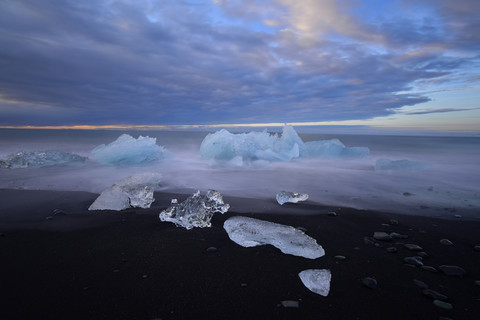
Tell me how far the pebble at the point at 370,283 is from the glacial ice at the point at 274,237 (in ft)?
1.56

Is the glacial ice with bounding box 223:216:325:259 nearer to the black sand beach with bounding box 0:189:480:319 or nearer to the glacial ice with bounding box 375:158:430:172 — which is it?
the black sand beach with bounding box 0:189:480:319

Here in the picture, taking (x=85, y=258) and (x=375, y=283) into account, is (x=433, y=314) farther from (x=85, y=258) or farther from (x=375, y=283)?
(x=85, y=258)

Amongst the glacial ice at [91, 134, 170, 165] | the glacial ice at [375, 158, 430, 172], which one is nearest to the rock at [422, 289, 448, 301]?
the glacial ice at [375, 158, 430, 172]

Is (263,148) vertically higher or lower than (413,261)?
higher

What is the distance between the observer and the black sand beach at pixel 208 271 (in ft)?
5.59

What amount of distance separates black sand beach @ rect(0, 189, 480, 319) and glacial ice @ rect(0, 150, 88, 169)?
5.69m

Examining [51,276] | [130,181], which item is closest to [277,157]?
[130,181]

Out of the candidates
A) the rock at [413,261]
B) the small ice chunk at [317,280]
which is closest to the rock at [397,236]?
the rock at [413,261]

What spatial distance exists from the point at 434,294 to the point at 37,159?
10.5m

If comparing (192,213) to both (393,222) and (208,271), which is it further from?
(393,222)

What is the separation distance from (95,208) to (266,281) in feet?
10.1

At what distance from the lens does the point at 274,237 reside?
2654 mm

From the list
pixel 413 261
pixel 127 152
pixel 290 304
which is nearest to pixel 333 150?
pixel 127 152

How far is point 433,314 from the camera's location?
1.68m
